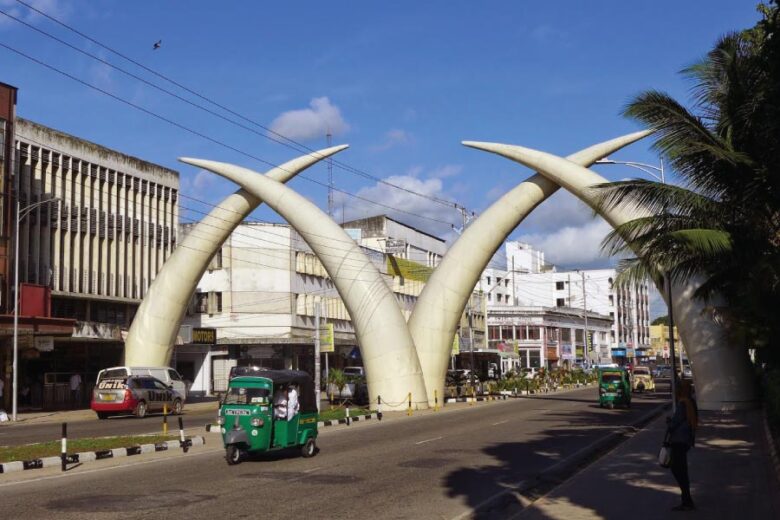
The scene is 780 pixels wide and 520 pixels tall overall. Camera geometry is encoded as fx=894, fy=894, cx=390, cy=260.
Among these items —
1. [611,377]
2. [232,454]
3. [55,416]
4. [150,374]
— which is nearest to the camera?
[232,454]

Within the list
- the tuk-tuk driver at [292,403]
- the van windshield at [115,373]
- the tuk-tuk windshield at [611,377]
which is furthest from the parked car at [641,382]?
the tuk-tuk driver at [292,403]

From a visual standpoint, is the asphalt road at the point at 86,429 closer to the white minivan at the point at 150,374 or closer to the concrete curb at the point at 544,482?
the white minivan at the point at 150,374

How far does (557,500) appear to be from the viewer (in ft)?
39.8

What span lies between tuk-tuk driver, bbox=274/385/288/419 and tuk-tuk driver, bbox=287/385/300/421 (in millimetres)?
93

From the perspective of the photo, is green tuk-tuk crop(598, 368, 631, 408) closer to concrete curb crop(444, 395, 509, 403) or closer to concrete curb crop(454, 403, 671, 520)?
concrete curb crop(444, 395, 509, 403)

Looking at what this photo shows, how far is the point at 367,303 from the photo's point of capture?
3928 centimetres

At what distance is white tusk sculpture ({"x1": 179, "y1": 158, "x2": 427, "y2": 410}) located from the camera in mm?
38375

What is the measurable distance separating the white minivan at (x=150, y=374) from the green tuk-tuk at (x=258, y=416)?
64.5 ft

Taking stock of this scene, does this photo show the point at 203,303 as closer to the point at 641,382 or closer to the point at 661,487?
the point at 641,382

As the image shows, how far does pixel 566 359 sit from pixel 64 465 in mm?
95752

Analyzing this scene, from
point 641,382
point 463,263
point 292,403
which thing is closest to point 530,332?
point 641,382

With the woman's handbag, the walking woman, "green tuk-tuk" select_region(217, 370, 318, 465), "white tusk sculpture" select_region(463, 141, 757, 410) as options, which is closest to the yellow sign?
"white tusk sculpture" select_region(463, 141, 757, 410)

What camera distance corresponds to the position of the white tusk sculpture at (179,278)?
142 feet

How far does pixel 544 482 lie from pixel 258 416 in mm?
5431
